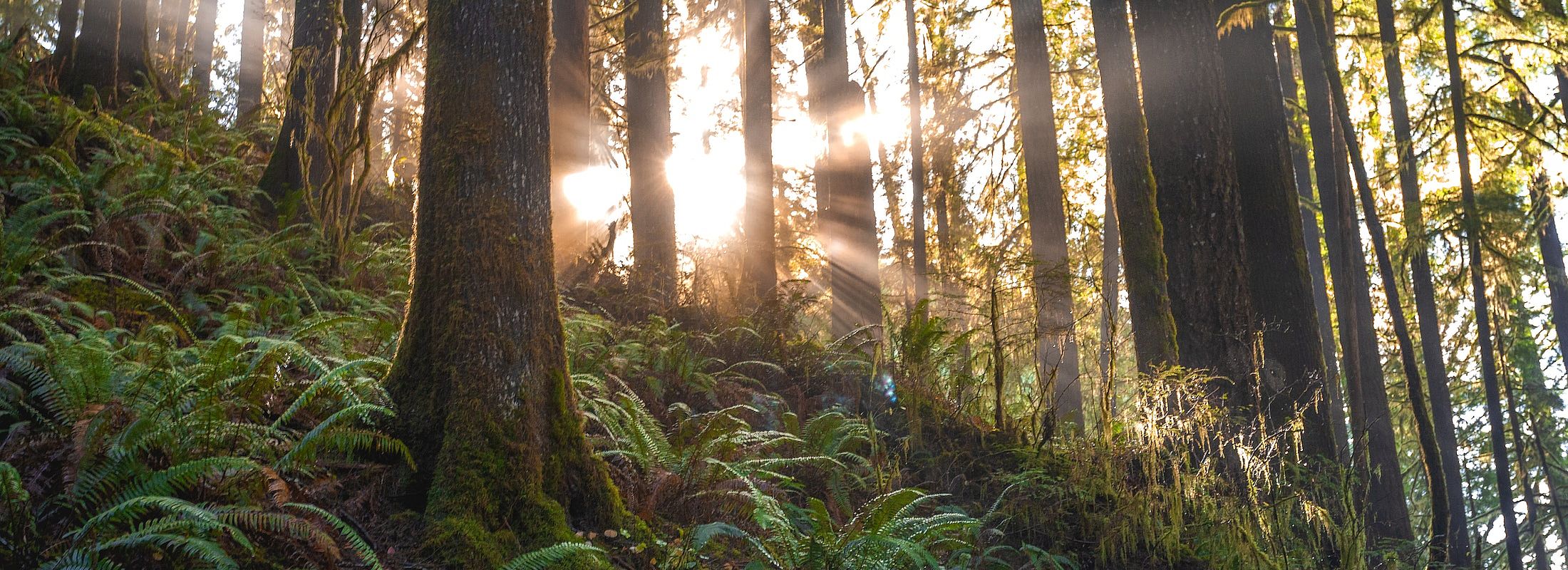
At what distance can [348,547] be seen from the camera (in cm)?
323

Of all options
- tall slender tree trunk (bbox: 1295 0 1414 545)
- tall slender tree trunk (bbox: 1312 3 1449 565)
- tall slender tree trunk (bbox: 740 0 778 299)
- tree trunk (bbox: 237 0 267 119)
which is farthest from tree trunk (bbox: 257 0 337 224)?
tree trunk (bbox: 237 0 267 119)

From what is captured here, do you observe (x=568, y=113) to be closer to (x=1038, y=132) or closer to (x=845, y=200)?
(x=845, y=200)

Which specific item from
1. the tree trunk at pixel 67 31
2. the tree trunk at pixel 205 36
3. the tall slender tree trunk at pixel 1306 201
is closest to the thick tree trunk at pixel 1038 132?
the tall slender tree trunk at pixel 1306 201

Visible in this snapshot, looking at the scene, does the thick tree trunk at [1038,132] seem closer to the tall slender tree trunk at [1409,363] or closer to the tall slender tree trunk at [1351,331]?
the tall slender tree trunk at [1351,331]

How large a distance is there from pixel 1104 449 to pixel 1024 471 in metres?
0.58

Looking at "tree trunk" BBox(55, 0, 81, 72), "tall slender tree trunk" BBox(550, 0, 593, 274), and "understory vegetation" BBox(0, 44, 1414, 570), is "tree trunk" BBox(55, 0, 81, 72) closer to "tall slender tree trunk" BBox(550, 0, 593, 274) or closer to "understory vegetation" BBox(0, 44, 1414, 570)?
"understory vegetation" BBox(0, 44, 1414, 570)

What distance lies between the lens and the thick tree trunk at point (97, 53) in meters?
8.41

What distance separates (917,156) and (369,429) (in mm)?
14001

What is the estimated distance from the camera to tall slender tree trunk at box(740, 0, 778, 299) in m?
10.5

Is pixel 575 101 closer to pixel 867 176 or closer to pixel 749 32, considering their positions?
pixel 749 32

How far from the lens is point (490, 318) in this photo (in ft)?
12.6

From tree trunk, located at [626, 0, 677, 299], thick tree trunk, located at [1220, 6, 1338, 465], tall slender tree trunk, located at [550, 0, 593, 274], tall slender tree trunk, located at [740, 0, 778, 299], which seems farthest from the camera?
tree trunk, located at [626, 0, 677, 299]

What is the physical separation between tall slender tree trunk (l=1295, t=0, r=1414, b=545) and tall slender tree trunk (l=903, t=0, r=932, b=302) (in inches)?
295

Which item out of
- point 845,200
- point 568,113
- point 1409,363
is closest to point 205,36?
point 568,113
